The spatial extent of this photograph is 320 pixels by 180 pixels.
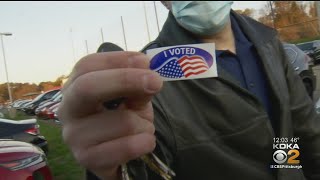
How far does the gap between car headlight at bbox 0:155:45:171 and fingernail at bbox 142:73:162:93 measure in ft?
9.15

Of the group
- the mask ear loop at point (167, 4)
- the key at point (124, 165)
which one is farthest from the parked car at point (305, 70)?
the key at point (124, 165)

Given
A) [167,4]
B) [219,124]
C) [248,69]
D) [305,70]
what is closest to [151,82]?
[167,4]

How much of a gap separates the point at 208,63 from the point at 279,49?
684mm

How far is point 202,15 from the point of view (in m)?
0.95

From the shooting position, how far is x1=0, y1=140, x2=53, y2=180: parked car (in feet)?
10.3

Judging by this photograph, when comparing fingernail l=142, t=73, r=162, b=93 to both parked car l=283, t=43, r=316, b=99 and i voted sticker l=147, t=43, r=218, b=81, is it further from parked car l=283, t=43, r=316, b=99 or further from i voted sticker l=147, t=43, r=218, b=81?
parked car l=283, t=43, r=316, b=99

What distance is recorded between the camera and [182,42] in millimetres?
1123

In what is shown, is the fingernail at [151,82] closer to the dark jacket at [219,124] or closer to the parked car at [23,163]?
the dark jacket at [219,124]

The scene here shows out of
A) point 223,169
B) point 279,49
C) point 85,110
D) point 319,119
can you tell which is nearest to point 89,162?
point 85,110

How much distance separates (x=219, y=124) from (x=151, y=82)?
0.52 meters

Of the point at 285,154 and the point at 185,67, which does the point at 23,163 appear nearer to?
the point at 285,154

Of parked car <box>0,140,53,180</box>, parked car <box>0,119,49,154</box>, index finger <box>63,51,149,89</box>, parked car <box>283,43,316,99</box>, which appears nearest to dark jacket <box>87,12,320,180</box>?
index finger <box>63,51,149,89</box>

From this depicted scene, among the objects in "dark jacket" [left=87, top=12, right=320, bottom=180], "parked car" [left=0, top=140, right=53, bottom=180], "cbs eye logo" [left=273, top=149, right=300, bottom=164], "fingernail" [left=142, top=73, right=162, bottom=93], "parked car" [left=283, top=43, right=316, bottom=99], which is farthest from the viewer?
"parked car" [left=0, top=140, right=53, bottom=180]

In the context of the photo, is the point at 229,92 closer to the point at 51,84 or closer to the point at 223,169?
the point at 223,169
